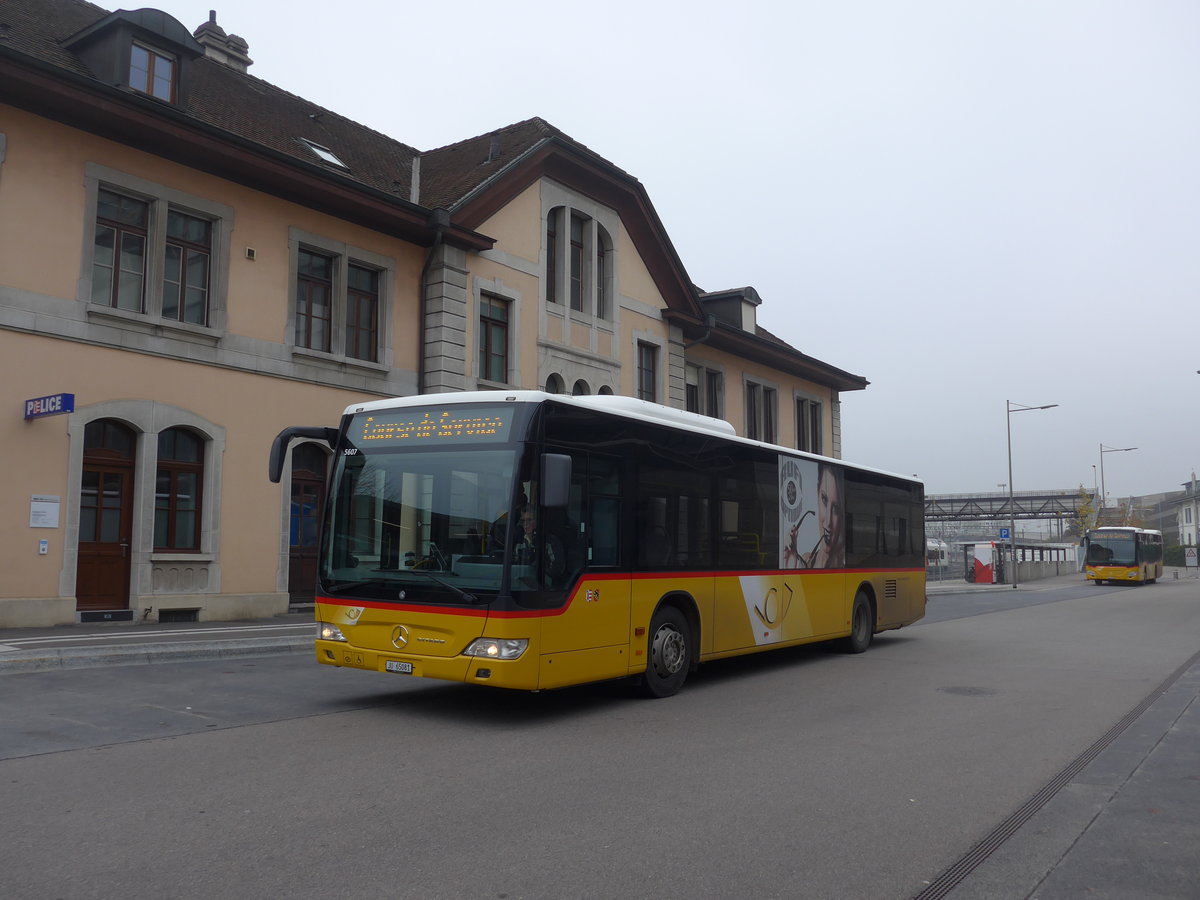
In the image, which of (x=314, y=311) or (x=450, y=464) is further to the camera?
(x=314, y=311)

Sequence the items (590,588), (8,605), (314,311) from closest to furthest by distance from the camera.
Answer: (590,588) → (8,605) → (314,311)

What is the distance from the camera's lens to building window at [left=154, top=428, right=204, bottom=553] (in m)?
17.6

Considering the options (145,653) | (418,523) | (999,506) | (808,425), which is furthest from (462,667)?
(999,506)

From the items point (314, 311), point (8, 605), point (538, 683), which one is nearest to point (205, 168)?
point (314, 311)

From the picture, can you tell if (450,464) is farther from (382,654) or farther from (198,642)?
(198,642)

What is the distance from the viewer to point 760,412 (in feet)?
116

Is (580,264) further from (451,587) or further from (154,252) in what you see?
(451,587)

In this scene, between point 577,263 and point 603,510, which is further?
point 577,263

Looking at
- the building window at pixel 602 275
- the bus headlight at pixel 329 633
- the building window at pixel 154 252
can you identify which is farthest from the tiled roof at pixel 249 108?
the bus headlight at pixel 329 633

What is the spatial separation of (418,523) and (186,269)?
449 inches

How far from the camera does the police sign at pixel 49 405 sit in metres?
14.8

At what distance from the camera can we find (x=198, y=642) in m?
13.5

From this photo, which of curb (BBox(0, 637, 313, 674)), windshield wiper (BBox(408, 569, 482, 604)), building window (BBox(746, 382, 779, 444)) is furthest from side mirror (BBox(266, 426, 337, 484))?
building window (BBox(746, 382, 779, 444))

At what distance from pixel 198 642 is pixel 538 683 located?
680 cm
